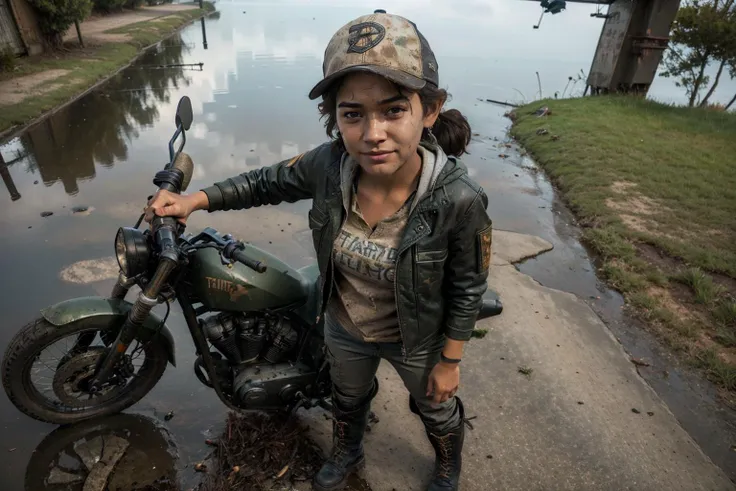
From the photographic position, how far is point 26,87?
9227 millimetres

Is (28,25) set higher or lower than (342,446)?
higher

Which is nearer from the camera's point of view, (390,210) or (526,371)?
(390,210)

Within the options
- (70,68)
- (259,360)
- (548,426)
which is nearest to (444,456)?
(548,426)

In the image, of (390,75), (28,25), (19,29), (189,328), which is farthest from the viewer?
(28,25)

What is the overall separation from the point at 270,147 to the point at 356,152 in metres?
6.08

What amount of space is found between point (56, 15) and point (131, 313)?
1584 cm

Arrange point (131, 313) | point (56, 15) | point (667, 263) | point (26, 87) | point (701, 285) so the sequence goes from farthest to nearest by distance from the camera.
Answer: point (56, 15)
point (26, 87)
point (667, 263)
point (701, 285)
point (131, 313)

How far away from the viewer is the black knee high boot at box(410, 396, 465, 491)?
191 cm

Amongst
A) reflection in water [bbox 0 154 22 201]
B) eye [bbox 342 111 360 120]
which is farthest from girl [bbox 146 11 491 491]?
reflection in water [bbox 0 154 22 201]

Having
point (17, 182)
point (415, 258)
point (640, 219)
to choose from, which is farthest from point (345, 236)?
point (17, 182)

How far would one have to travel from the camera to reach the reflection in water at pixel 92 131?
5.71m

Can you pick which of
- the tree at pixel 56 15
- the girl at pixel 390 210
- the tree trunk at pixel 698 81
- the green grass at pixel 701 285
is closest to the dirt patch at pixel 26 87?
the tree at pixel 56 15

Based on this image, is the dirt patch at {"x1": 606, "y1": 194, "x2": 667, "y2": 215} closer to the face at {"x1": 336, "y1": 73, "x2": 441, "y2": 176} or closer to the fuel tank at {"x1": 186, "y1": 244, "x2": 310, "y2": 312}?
the fuel tank at {"x1": 186, "y1": 244, "x2": 310, "y2": 312}

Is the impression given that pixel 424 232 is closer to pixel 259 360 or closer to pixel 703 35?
pixel 259 360
